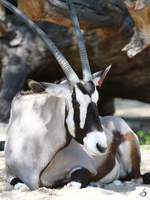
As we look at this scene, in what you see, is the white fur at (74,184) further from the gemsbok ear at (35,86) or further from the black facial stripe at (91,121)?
→ the gemsbok ear at (35,86)

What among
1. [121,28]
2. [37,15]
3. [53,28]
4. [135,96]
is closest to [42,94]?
[37,15]

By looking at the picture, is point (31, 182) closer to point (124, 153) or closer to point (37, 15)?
point (124, 153)

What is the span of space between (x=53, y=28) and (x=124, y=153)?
3.26 metres

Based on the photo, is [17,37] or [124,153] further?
[17,37]

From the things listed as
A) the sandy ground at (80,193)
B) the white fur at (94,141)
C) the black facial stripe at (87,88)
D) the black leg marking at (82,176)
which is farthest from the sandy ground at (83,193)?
the black facial stripe at (87,88)

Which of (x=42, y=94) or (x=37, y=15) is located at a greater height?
(x=37, y=15)

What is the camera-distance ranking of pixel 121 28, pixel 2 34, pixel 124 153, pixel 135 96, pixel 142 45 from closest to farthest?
pixel 124 153
pixel 142 45
pixel 121 28
pixel 2 34
pixel 135 96

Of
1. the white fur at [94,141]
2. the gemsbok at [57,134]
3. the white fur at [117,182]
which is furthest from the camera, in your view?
the white fur at [117,182]

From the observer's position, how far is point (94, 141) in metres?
2.69

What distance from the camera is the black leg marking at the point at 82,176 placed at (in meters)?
2.99

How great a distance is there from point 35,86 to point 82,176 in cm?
78

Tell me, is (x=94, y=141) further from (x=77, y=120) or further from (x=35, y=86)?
(x=35, y=86)

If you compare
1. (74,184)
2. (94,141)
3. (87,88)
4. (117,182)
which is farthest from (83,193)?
(87,88)

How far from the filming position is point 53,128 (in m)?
2.99
